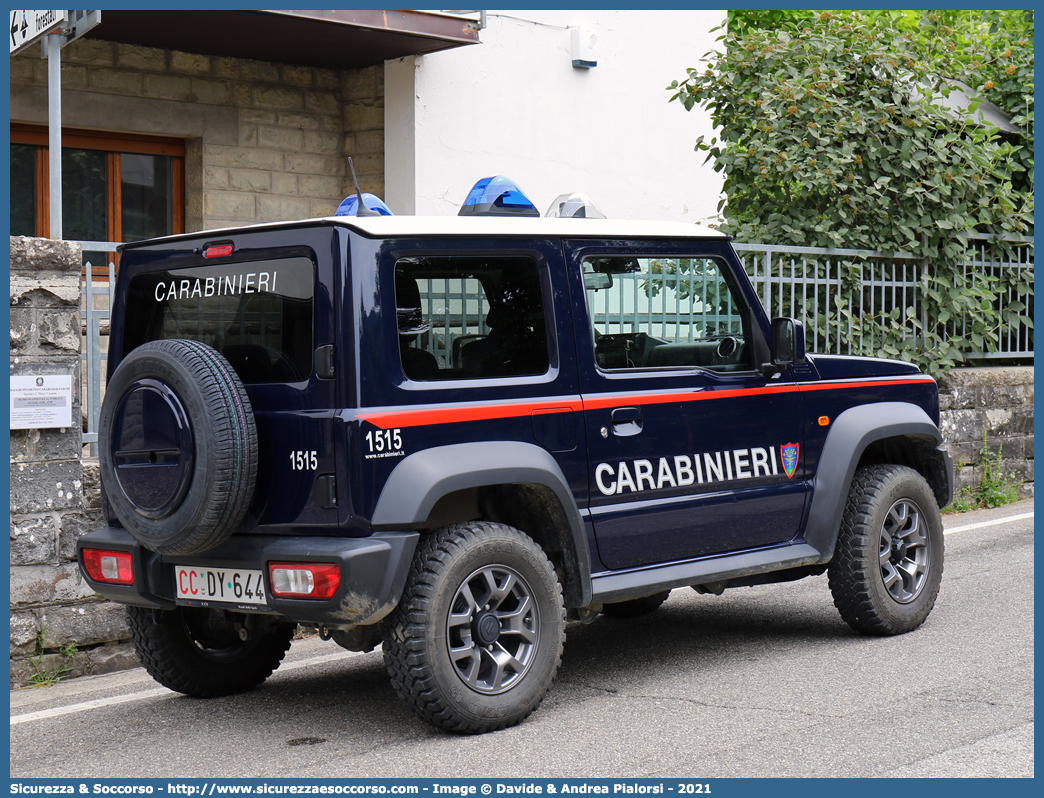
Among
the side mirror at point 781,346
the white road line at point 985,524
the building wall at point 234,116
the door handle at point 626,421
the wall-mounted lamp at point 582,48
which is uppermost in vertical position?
the wall-mounted lamp at point 582,48

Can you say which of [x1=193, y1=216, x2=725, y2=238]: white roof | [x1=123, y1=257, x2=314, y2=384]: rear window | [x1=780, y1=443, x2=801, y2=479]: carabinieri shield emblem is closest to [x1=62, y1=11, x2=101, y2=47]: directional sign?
[x1=123, y1=257, x2=314, y2=384]: rear window

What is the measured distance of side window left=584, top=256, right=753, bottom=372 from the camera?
16.9 ft

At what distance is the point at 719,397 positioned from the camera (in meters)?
5.43

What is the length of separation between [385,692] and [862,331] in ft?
21.1

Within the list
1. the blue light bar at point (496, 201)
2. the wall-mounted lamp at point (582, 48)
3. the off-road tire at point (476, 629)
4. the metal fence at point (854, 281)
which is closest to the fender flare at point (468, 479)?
the off-road tire at point (476, 629)

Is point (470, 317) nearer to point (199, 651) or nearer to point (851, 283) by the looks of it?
point (199, 651)

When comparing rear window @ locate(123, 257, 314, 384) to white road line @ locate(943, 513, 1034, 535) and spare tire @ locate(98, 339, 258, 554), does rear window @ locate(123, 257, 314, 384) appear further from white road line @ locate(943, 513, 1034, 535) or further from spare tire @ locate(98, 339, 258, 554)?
white road line @ locate(943, 513, 1034, 535)

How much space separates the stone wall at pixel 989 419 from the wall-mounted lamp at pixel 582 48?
4425mm

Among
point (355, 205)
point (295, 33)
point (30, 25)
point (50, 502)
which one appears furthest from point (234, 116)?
point (355, 205)

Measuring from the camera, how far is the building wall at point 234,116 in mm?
9977

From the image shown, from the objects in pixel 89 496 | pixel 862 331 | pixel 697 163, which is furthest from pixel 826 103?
pixel 89 496

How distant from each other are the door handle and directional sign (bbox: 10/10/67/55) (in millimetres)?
3271

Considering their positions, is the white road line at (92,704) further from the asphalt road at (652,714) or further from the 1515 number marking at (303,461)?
the 1515 number marking at (303,461)

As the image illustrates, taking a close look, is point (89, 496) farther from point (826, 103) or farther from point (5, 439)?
point (826, 103)
